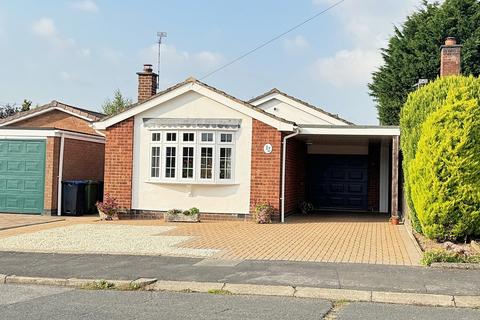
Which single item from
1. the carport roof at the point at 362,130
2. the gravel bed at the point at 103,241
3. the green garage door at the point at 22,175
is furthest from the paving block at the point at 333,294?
the green garage door at the point at 22,175

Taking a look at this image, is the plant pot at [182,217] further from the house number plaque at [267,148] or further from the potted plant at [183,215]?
the house number plaque at [267,148]

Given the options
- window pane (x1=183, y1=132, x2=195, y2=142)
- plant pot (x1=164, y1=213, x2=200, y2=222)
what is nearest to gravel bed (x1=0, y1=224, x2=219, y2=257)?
plant pot (x1=164, y1=213, x2=200, y2=222)

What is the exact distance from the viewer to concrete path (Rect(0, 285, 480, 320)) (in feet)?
20.8

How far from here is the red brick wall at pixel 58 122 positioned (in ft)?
74.6

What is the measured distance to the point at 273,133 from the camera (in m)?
16.4

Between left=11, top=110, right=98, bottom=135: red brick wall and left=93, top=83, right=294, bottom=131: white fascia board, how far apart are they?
5.70 meters

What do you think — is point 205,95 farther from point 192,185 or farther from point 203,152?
point 192,185

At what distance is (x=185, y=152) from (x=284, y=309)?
10452 millimetres

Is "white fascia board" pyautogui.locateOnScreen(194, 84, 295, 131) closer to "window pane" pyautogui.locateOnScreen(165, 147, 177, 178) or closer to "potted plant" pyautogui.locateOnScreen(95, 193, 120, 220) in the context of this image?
"window pane" pyautogui.locateOnScreen(165, 147, 177, 178)

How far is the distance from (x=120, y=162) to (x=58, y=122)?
6.98m

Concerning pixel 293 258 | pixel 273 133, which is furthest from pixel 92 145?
pixel 293 258

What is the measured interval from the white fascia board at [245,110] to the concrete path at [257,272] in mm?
7232

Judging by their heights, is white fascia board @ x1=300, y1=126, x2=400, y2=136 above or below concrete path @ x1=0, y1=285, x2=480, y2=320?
above

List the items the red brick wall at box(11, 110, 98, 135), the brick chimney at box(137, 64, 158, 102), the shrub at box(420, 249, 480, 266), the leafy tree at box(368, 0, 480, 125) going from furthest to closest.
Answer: the leafy tree at box(368, 0, 480, 125), the red brick wall at box(11, 110, 98, 135), the brick chimney at box(137, 64, 158, 102), the shrub at box(420, 249, 480, 266)
